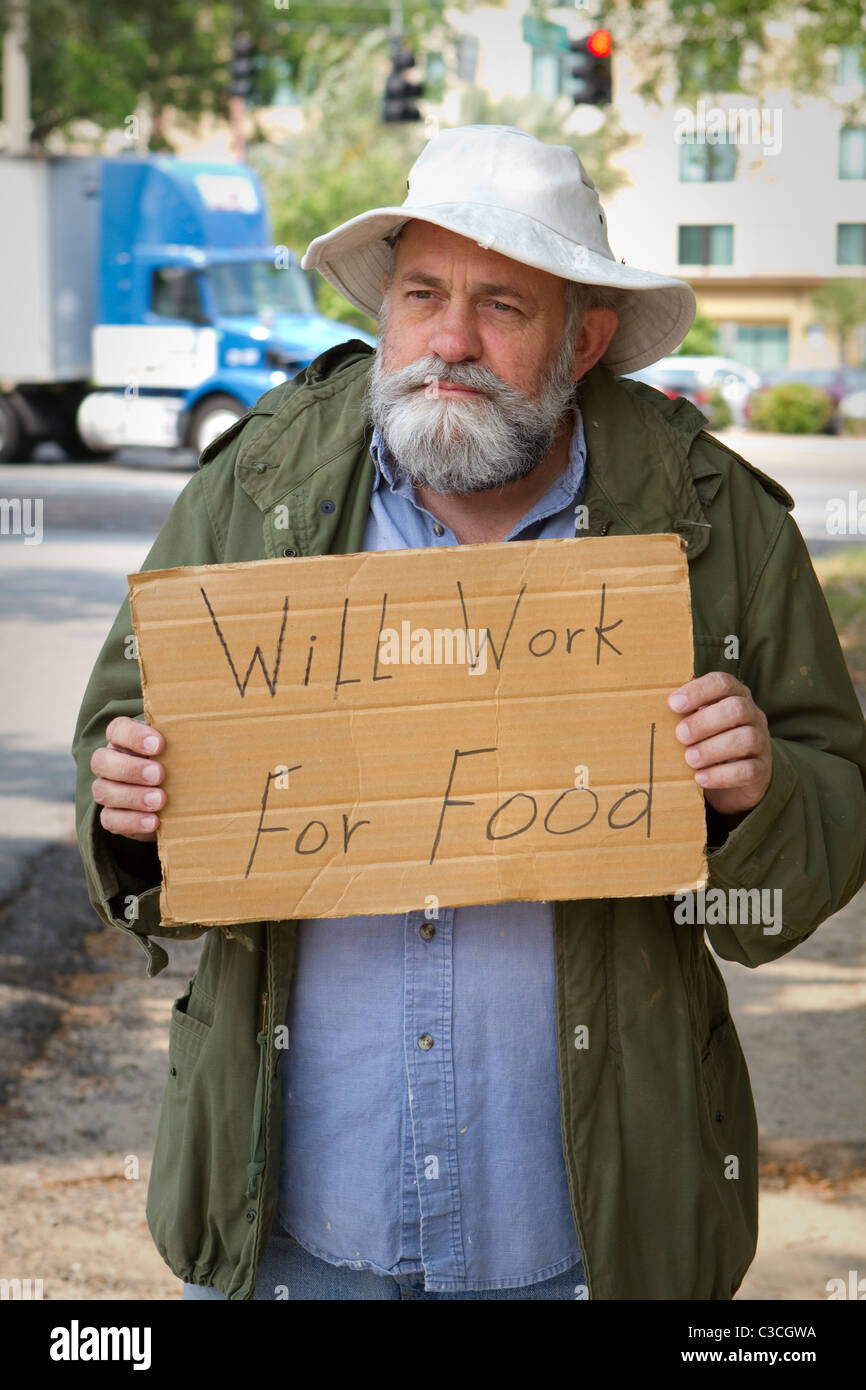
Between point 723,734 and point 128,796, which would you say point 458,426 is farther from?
point 128,796

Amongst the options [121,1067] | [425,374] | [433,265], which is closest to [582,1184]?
[425,374]

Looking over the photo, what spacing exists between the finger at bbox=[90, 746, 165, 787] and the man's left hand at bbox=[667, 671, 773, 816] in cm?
62

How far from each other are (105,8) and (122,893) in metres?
21.5

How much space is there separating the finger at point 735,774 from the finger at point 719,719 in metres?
0.04

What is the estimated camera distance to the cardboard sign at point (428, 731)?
6.19 ft

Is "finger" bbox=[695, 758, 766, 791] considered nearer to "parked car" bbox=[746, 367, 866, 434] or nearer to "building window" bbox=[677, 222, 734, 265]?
"parked car" bbox=[746, 367, 866, 434]

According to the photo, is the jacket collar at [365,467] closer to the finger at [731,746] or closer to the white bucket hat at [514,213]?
the white bucket hat at [514,213]

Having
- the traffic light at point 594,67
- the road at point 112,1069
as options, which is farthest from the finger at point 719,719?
the traffic light at point 594,67

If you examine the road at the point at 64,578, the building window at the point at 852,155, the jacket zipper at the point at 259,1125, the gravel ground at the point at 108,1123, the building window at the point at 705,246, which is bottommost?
the gravel ground at the point at 108,1123

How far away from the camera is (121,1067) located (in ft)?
15.4

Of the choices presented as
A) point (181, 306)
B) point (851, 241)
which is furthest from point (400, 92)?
point (851, 241)

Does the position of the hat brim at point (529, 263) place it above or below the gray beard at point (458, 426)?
above
